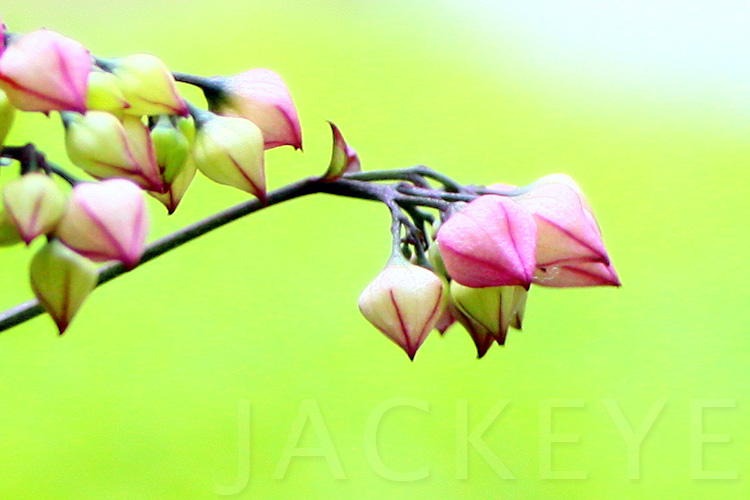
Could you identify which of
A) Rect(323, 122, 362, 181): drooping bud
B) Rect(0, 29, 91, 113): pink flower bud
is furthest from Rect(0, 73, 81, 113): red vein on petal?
Rect(323, 122, 362, 181): drooping bud

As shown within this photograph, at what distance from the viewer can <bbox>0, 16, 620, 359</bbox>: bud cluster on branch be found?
25 centimetres

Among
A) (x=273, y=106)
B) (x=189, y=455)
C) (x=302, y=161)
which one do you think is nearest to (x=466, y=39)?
(x=302, y=161)

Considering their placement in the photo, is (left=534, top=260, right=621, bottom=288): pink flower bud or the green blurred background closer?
(left=534, top=260, right=621, bottom=288): pink flower bud

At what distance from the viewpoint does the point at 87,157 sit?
0.26 m

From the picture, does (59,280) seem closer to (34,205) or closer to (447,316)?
(34,205)

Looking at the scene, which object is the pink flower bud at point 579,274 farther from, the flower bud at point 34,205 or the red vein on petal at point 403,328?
the flower bud at point 34,205

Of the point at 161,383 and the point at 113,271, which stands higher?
the point at 113,271

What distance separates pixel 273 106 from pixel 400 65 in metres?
1.24

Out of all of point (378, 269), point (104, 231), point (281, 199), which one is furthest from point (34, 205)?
point (378, 269)

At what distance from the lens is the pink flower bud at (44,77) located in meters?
0.25

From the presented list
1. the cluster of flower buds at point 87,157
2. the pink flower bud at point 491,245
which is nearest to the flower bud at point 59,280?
the cluster of flower buds at point 87,157

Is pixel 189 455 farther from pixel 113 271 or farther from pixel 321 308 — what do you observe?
pixel 113 271

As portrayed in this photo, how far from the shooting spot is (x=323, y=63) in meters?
1.51

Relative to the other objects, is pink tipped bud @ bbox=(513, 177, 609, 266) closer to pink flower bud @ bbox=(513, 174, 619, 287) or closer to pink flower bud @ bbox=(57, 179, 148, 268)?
pink flower bud @ bbox=(513, 174, 619, 287)
